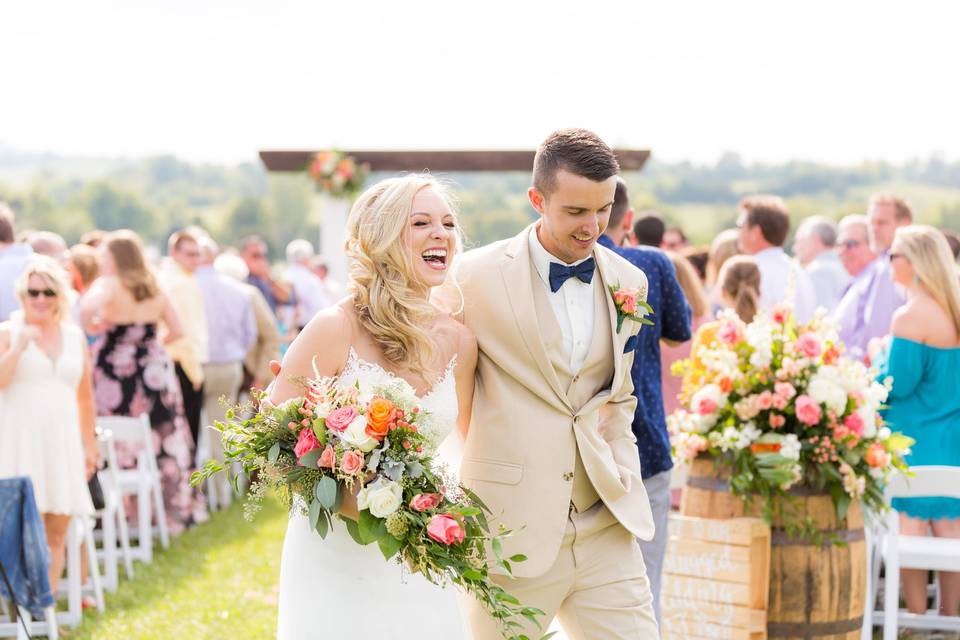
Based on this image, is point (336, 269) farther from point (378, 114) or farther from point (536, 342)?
point (536, 342)

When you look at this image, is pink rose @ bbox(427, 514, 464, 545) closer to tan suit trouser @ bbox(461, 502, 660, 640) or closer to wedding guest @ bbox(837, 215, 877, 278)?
tan suit trouser @ bbox(461, 502, 660, 640)

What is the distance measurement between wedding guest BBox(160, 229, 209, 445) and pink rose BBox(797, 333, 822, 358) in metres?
5.99

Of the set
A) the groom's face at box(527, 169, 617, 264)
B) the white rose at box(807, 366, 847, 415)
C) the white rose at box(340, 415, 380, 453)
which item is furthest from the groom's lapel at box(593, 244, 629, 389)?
the white rose at box(807, 366, 847, 415)

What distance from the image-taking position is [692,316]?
22.9ft

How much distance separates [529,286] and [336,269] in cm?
1411

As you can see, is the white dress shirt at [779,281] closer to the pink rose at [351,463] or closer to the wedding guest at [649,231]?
the wedding guest at [649,231]

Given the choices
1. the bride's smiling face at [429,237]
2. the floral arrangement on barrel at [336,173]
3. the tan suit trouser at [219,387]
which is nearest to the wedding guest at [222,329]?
the tan suit trouser at [219,387]

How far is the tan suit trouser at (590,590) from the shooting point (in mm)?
3764

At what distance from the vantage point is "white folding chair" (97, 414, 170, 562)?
8.16 meters

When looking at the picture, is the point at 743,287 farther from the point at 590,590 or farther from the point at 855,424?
the point at 590,590

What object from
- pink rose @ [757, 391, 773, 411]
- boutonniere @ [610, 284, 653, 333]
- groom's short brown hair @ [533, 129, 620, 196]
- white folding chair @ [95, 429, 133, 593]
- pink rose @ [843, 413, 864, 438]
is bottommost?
white folding chair @ [95, 429, 133, 593]

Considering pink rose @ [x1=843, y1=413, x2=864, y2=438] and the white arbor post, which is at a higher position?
the white arbor post

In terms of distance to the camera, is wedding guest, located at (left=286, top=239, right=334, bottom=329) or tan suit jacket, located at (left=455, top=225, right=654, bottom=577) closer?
tan suit jacket, located at (left=455, top=225, right=654, bottom=577)

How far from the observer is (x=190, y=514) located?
1030 cm
